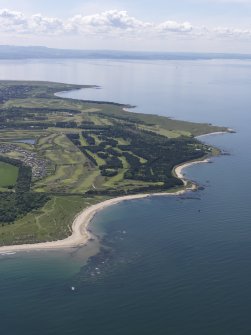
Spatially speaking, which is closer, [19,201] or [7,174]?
[19,201]

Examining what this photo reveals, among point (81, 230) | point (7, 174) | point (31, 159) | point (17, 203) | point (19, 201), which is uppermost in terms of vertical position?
point (31, 159)

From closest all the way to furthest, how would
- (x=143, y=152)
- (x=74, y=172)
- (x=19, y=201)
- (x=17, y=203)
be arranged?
1. (x=17, y=203)
2. (x=19, y=201)
3. (x=74, y=172)
4. (x=143, y=152)

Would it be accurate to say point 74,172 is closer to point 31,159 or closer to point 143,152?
point 31,159

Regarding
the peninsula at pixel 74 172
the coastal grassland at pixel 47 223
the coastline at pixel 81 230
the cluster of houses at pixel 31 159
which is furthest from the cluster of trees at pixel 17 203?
the cluster of houses at pixel 31 159

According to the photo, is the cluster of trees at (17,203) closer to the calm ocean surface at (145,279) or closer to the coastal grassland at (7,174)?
the coastal grassland at (7,174)

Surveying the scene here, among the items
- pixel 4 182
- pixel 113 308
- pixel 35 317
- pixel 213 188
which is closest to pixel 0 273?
pixel 35 317

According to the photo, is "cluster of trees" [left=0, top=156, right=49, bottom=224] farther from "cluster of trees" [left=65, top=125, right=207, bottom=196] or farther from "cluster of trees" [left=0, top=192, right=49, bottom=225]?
"cluster of trees" [left=65, top=125, right=207, bottom=196]

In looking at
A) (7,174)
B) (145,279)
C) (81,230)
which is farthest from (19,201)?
(145,279)

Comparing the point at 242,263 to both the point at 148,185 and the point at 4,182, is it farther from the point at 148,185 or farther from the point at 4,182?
the point at 4,182
